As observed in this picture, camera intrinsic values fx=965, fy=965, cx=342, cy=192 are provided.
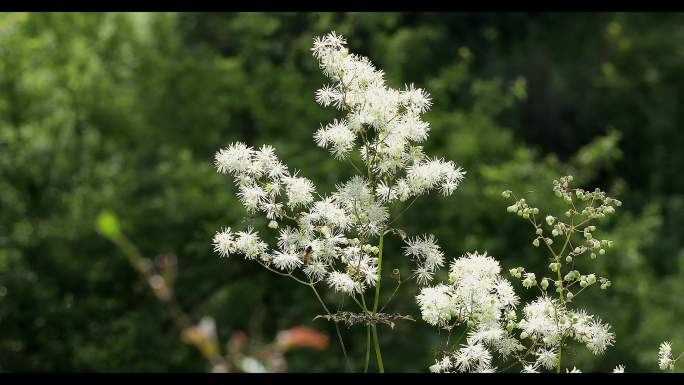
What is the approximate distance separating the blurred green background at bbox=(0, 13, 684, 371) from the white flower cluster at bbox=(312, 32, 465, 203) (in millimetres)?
5176

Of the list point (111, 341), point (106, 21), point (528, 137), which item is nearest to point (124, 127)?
point (106, 21)

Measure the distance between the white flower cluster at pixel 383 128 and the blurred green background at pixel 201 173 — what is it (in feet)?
17.0

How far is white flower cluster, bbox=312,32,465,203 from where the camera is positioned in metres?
1.69

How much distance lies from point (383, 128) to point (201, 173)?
6.11 m

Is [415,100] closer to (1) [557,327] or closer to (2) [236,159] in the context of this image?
(2) [236,159]

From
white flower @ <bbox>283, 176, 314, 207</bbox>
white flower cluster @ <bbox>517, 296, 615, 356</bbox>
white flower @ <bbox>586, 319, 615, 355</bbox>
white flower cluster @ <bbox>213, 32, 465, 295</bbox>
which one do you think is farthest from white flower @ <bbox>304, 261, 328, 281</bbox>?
white flower @ <bbox>586, 319, 615, 355</bbox>

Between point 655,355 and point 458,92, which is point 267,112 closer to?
point 458,92

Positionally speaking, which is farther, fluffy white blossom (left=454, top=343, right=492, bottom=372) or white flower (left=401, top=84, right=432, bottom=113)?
white flower (left=401, top=84, right=432, bottom=113)

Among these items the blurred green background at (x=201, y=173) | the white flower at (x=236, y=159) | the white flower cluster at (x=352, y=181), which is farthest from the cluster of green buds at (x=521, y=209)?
the blurred green background at (x=201, y=173)

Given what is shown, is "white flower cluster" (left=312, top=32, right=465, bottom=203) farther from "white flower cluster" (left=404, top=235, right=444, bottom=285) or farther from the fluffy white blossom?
the fluffy white blossom

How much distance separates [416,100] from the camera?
175cm

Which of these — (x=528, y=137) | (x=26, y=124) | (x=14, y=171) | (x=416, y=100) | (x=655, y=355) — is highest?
(x=528, y=137)

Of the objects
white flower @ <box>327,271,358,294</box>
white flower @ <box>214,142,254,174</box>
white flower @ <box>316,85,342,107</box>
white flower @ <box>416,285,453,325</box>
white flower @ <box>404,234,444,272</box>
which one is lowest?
white flower @ <box>416,285,453,325</box>

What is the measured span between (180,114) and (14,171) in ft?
4.68
